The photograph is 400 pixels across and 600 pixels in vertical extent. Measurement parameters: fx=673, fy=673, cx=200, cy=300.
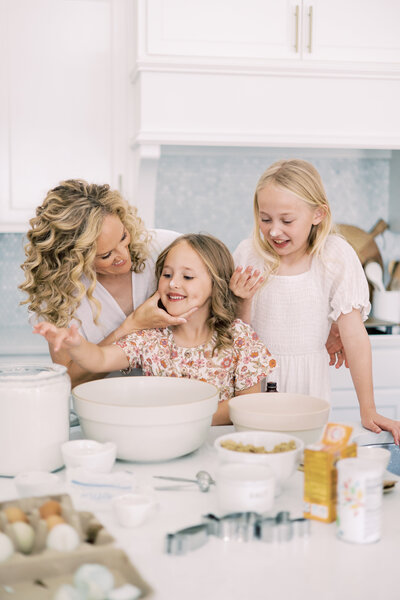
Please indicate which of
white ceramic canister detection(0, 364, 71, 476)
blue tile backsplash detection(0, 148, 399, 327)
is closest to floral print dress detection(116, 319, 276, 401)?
white ceramic canister detection(0, 364, 71, 476)

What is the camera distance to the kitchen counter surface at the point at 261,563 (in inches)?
30.6

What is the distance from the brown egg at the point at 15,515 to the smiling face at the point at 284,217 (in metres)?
1.12

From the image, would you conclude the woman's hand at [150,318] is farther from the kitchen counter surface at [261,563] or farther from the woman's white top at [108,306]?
the kitchen counter surface at [261,563]

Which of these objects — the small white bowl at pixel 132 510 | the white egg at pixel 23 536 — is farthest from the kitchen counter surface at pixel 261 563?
the white egg at pixel 23 536

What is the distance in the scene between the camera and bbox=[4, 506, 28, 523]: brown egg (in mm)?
877

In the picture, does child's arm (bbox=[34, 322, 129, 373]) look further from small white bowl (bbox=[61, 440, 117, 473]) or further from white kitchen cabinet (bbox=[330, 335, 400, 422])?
white kitchen cabinet (bbox=[330, 335, 400, 422])

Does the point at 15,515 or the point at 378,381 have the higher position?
the point at 15,515

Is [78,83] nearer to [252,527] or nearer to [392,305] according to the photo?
[392,305]

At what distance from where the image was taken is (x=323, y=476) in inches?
37.2

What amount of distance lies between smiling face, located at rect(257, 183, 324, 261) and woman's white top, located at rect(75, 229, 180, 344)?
328 millimetres

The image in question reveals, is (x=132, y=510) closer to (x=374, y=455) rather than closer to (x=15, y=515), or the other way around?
(x=15, y=515)

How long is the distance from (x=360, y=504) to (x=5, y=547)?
17.8 inches

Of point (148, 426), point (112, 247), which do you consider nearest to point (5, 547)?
point (148, 426)

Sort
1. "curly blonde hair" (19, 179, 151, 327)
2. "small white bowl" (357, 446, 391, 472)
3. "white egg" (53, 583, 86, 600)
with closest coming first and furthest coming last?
"white egg" (53, 583, 86, 600) → "small white bowl" (357, 446, 391, 472) → "curly blonde hair" (19, 179, 151, 327)
